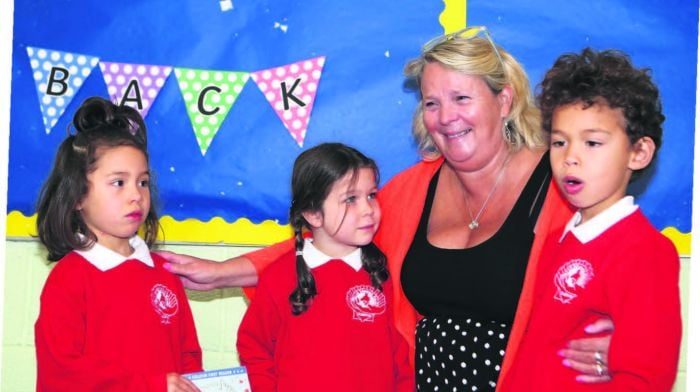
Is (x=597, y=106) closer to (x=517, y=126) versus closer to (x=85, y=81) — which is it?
(x=517, y=126)

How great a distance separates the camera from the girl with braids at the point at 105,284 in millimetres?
2059

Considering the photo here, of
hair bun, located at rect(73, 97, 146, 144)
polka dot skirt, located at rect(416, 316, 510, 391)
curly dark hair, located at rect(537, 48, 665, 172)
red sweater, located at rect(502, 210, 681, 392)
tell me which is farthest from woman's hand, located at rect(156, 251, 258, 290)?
curly dark hair, located at rect(537, 48, 665, 172)

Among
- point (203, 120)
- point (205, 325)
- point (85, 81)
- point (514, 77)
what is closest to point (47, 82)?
point (85, 81)

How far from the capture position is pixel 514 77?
7.48 feet

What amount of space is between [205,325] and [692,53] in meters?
1.85

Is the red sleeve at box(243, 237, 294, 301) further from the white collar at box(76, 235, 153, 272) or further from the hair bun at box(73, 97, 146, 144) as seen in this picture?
the hair bun at box(73, 97, 146, 144)

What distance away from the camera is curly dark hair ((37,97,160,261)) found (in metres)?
2.17

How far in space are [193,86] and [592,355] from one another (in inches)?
67.6

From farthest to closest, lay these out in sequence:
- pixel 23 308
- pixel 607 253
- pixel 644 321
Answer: pixel 23 308, pixel 607 253, pixel 644 321

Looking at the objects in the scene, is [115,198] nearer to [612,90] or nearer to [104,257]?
[104,257]

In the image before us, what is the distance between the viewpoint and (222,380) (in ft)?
6.98

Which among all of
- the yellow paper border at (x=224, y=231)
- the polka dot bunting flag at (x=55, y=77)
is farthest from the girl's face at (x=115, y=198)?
the polka dot bunting flag at (x=55, y=77)

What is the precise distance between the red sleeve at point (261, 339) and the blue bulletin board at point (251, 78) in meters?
0.66

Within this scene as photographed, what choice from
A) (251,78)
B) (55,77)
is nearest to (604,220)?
(251,78)
